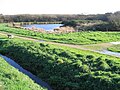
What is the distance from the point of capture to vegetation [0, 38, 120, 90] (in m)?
21.2

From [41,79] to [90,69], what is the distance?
4320mm

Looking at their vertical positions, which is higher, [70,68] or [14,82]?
[70,68]

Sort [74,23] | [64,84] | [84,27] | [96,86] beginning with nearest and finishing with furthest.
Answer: [96,86] → [64,84] → [84,27] → [74,23]

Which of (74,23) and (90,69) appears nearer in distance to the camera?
(90,69)

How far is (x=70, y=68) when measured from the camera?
24.7 meters

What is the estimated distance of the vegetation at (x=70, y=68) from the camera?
21.2m

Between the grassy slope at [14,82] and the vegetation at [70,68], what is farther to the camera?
the vegetation at [70,68]

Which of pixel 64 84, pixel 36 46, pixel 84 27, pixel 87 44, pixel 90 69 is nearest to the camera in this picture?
pixel 64 84

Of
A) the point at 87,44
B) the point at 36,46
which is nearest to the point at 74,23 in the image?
the point at 87,44

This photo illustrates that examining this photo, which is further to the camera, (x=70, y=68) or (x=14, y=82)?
(x=70, y=68)

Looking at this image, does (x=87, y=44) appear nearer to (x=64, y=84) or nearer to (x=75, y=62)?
(x=75, y=62)

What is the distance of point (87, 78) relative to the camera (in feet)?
72.4

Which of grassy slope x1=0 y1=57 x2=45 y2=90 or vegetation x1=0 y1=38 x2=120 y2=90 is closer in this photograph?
grassy slope x1=0 y1=57 x2=45 y2=90

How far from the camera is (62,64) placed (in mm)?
25984
